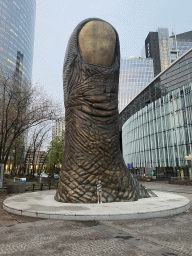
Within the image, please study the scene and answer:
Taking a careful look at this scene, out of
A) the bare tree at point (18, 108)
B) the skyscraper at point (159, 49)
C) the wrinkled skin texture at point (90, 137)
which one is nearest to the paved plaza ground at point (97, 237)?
the wrinkled skin texture at point (90, 137)

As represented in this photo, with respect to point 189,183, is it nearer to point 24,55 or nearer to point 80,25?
point 80,25

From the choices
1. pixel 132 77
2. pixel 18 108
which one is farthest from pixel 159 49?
pixel 18 108

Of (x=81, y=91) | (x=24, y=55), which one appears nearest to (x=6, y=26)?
(x=24, y=55)

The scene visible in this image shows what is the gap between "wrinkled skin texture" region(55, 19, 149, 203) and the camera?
871 cm

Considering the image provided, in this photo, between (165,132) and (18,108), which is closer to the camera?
(18,108)

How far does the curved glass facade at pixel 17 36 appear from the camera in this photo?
A: 8751 centimetres

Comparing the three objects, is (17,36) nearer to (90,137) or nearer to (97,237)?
(90,137)

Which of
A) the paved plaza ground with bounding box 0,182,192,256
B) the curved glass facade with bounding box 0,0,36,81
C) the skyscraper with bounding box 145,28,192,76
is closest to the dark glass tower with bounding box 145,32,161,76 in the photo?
the skyscraper with bounding box 145,28,192,76

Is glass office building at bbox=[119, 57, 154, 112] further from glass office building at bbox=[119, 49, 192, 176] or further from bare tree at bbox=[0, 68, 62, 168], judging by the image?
bare tree at bbox=[0, 68, 62, 168]

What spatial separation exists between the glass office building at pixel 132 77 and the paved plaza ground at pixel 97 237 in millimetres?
87182

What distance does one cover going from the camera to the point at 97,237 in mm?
4430

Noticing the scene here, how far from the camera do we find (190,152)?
30.0 meters

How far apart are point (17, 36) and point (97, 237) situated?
360 ft

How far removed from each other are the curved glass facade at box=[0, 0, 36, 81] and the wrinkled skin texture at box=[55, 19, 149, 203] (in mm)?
80238
